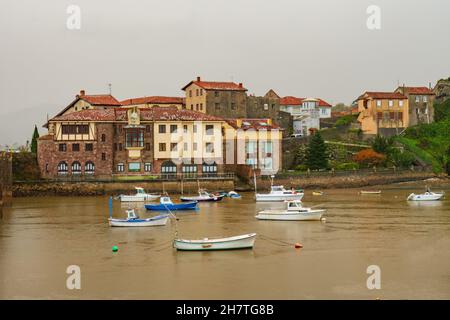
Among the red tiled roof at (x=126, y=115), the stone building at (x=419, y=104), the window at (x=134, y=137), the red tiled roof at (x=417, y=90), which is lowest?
the window at (x=134, y=137)

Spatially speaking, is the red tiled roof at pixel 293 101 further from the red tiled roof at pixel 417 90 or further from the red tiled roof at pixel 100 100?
the red tiled roof at pixel 100 100

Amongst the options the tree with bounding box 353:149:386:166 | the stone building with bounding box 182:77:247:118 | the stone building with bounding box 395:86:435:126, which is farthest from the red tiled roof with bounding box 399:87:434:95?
the stone building with bounding box 182:77:247:118

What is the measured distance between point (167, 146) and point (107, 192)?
8.94m

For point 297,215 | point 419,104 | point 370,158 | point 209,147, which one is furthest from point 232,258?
point 419,104

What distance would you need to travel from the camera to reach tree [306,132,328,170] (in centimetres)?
8306

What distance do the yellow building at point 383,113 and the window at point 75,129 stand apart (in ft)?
125

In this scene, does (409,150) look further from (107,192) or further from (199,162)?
(107,192)

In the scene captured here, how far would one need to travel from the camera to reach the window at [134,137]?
3091 inches

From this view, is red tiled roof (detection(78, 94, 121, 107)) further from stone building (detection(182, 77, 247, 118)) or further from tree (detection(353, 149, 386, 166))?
tree (detection(353, 149, 386, 166))

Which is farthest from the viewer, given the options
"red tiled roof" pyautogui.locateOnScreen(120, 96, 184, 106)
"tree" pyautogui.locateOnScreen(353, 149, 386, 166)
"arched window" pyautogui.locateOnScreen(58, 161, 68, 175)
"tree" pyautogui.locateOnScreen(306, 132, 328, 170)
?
"red tiled roof" pyautogui.locateOnScreen(120, 96, 184, 106)

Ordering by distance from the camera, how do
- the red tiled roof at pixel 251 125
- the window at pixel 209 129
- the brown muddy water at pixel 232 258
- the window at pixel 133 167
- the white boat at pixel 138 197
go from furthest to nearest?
the red tiled roof at pixel 251 125
the window at pixel 209 129
the window at pixel 133 167
the white boat at pixel 138 197
the brown muddy water at pixel 232 258

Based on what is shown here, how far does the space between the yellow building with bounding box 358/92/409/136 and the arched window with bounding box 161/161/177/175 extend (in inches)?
1191

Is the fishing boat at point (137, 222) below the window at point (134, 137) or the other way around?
below

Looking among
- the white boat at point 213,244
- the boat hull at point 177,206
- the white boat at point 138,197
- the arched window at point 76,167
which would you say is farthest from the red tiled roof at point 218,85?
the white boat at point 213,244
